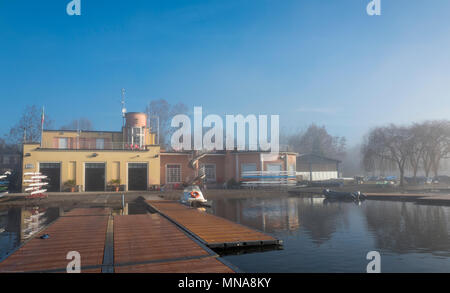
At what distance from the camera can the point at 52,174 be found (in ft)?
94.5

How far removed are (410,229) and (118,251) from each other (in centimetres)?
1054

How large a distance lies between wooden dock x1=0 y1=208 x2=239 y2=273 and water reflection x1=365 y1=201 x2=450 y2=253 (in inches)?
228

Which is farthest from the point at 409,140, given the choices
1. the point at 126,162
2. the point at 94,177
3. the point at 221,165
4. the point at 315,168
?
the point at 94,177

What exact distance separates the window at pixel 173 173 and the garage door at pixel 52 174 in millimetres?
10368

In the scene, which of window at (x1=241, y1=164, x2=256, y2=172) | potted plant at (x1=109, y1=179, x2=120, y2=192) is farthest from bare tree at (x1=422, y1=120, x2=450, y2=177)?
potted plant at (x1=109, y1=179, x2=120, y2=192)

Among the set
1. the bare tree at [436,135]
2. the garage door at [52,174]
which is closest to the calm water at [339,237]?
the garage door at [52,174]

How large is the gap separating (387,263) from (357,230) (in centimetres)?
423

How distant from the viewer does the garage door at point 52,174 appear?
94.0 ft

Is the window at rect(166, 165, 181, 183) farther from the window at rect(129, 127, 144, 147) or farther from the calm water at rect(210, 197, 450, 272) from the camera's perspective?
the calm water at rect(210, 197, 450, 272)

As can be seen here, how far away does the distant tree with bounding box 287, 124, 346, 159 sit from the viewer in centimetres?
8288

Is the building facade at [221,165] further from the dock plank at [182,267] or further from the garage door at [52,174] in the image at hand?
the dock plank at [182,267]
